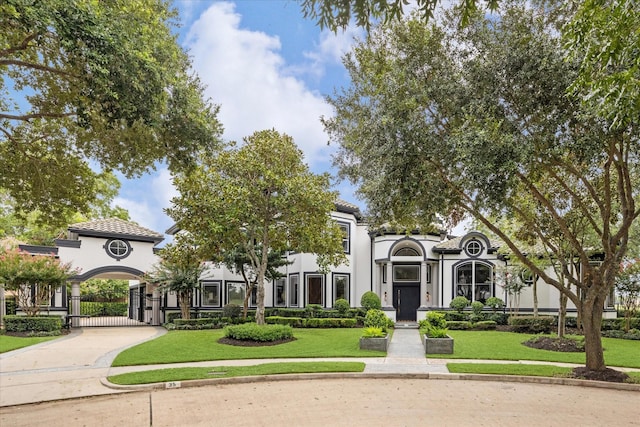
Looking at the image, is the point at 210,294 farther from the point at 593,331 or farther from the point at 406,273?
the point at 593,331

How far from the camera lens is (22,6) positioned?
6.14 m

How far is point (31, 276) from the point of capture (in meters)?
21.1

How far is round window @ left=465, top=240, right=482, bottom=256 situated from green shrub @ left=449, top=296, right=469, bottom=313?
287 centimetres

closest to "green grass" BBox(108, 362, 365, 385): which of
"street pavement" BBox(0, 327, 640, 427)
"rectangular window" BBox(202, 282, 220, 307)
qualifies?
"street pavement" BBox(0, 327, 640, 427)

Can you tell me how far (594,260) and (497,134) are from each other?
18734mm

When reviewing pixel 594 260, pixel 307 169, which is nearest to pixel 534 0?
pixel 307 169

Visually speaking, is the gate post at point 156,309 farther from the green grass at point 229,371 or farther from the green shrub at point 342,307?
the green grass at point 229,371

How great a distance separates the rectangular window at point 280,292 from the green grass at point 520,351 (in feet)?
A: 36.8

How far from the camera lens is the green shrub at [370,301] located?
1001 inches

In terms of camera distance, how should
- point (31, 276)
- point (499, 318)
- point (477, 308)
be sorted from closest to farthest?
1. point (31, 276)
2. point (499, 318)
3. point (477, 308)

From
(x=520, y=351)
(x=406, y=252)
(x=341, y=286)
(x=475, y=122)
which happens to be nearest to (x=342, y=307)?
(x=341, y=286)

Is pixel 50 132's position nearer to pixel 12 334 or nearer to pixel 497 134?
pixel 497 134

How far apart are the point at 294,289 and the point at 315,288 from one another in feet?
4.82

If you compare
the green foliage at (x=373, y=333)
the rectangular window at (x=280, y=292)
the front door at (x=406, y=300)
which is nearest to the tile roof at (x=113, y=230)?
the rectangular window at (x=280, y=292)
